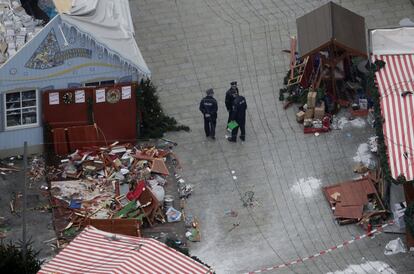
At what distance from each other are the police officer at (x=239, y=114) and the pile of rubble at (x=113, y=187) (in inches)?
78.6

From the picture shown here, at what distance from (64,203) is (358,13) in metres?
12.5

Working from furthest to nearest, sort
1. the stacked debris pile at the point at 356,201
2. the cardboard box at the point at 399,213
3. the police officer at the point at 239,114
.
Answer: the police officer at the point at 239,114
the stacked debris pile at the point at 356,201
the cardboard box at the point at 399,213

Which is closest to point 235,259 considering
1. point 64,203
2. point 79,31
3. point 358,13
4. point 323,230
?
point 323,230

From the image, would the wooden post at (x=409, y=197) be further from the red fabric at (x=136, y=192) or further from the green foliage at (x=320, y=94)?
the red fabric at (x=136, y=192)

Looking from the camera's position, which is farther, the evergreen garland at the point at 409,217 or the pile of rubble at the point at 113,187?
the pile of rubble at the point at 113,187

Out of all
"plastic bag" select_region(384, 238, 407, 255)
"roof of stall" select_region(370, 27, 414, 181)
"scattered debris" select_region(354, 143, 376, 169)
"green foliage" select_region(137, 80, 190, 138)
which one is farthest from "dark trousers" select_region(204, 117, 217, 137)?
"plastic bag" select_region(384, 238, 407, 255)

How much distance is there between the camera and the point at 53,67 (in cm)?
3991

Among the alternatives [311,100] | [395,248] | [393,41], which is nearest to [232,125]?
[311,100]

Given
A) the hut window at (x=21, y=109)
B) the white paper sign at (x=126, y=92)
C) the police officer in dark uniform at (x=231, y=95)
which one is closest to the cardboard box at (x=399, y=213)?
the police officer in dark uniform at (x=231, y=95)

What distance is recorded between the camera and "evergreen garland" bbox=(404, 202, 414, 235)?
35562 millimetres

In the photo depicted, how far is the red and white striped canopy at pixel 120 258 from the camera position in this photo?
32.2 m

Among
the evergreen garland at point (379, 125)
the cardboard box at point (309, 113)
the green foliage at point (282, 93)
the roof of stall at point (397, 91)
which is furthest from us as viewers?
the green foliage at point (282, 93)

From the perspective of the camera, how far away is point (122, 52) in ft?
132

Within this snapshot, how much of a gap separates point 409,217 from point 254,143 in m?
6.82
